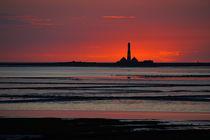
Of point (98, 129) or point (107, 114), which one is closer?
point (98, 129)

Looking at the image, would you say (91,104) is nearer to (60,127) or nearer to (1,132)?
(60,127)

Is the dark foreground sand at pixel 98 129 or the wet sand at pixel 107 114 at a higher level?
the dark foreground sand at pixel 98 129

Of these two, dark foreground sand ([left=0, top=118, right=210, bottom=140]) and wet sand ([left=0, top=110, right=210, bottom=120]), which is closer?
dark foreground sand ([left=0, top=118, right=210, bottom=140])

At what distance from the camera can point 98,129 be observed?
48.3ft

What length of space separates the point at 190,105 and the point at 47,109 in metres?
9.79

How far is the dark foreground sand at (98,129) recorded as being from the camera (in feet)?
43.7

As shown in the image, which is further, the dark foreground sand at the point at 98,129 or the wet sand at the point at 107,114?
the wet sand at the point at 107,114

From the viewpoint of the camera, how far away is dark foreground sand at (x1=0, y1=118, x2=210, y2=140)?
1331 cm

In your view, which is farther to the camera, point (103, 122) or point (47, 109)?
point (47, 109)

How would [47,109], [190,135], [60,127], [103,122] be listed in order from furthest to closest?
[47,109] < [103,122] < [60,127] < [190,135]

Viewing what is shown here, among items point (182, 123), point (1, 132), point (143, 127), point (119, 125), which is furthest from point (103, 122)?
point (1, 132)

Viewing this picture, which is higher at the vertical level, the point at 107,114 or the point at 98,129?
the point at 98,129

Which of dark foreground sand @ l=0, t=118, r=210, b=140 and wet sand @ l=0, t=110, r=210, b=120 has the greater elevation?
dark foreground sand @ l=0, t=118, r=210, b=140

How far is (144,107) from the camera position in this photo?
23.1 meters
